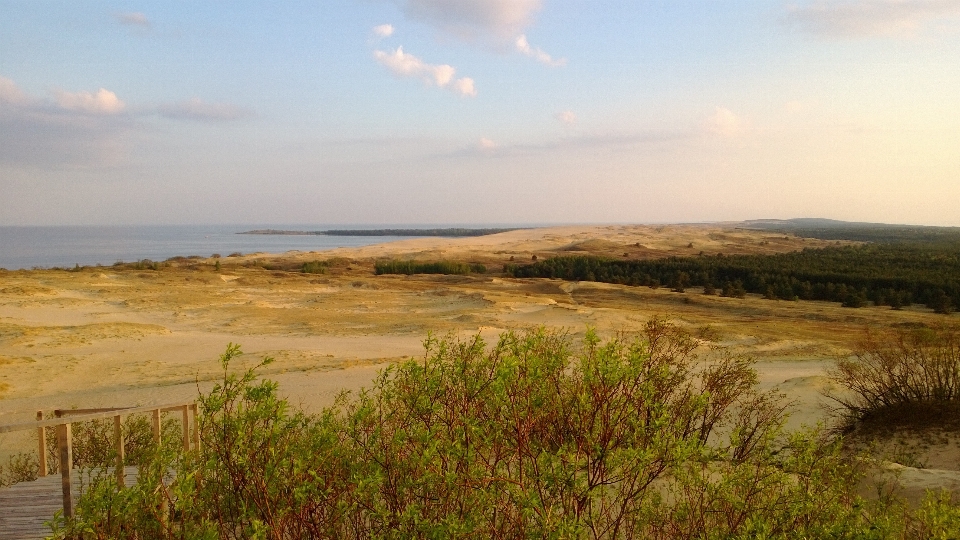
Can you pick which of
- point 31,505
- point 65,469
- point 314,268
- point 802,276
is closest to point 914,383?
point 65,469

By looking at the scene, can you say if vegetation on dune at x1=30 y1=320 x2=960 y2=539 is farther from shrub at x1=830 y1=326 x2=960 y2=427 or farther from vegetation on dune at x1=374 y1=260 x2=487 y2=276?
vegetation on dune at x1=374 y1=260 x2=487 y2=276

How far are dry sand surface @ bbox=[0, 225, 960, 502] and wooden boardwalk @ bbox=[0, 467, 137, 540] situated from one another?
503 cm

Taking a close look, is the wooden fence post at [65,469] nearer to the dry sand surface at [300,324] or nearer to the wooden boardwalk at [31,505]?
the wooden boardwalk at [31,505]

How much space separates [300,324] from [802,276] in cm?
3359

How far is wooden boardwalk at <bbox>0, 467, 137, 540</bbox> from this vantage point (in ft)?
19.2

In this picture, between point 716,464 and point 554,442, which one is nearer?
point 554,442

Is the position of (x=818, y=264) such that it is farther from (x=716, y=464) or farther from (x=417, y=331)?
(x=716, y=464)

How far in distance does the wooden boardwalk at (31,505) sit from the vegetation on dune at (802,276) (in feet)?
120

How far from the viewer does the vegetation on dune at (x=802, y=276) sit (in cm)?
3659

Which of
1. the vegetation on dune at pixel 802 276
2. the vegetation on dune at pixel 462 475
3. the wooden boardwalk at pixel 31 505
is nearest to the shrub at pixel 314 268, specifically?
the vegetation on dune at pixel 802 276

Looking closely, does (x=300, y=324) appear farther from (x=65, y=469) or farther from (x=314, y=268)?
(x=314, y=268)

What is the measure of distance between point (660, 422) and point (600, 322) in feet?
72.6

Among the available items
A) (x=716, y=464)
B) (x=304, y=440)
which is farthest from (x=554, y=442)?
(x=716, y=464)

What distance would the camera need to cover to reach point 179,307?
30.3 m
